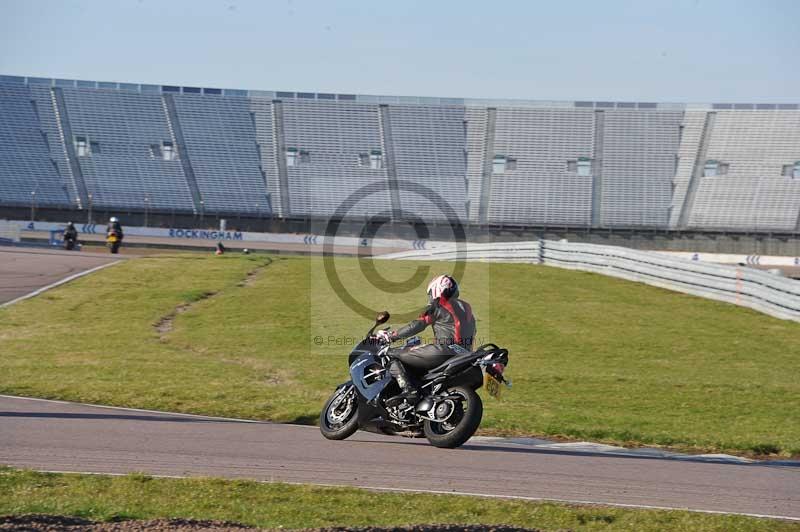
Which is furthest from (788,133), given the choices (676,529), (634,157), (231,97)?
(676,529)

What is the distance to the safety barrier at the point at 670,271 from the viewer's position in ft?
74.1

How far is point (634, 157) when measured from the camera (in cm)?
6450

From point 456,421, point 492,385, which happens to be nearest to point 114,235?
point 456,421

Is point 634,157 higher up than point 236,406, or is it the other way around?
point 634,157

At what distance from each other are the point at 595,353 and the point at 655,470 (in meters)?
9.08

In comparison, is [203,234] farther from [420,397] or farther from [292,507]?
[292,507]

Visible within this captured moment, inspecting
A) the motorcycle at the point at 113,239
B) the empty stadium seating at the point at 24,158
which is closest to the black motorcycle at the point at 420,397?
the motorcycle at the point at 113,239

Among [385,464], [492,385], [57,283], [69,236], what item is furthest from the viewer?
[69,236]

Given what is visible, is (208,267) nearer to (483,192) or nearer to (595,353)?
(595,353)

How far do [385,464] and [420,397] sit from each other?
3.71 feet

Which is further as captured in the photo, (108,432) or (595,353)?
(595,353)

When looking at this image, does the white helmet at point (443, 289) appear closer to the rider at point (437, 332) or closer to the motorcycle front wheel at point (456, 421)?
the rider at point (437, 332)

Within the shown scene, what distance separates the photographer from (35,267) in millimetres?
30312

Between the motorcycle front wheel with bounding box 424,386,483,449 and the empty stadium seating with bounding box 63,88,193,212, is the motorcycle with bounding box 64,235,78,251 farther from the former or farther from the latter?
the motorcycle front wheel with bounding box 424,386,483,449
